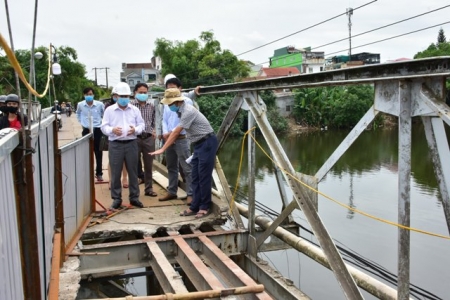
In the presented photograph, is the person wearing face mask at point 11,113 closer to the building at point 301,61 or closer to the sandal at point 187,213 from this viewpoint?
the sandal at point 187,213

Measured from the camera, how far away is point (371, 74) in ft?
8.51

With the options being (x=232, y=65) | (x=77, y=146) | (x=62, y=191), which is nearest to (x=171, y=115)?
(x=77, y=146)

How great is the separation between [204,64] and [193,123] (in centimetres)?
2918

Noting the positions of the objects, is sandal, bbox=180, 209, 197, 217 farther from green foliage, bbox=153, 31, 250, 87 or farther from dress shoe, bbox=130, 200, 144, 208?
green foliage, bbox=153, 31, 250, 87

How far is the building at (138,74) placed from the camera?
7112 centimetres

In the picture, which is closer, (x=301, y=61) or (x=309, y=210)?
(x=309, y=210)

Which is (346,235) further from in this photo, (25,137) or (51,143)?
(25,137)

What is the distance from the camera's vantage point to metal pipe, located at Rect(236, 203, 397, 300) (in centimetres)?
337

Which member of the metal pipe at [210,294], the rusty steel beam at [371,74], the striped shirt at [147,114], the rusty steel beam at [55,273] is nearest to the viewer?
the rusty steel beam at [371,74]

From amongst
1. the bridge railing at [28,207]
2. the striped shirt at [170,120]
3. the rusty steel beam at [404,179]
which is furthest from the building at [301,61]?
the rusty steel beam at [404,179]

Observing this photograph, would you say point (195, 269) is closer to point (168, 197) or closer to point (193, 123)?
point (193, 123)

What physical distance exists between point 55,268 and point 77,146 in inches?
63.7

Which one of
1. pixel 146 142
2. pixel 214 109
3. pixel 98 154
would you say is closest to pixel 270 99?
pixel 214 109

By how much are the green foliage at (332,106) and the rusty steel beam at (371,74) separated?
30995 millimetres
